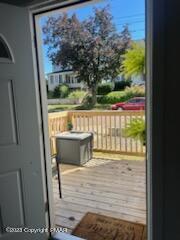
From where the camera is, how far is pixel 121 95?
231 inches

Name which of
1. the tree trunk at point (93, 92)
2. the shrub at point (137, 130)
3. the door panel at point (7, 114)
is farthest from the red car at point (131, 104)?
the door panel at point (7, 114)

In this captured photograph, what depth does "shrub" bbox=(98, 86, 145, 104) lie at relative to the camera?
Answer: 5373mm

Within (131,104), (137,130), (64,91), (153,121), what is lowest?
(137,130)

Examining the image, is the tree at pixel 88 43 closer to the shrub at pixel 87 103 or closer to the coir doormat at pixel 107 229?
the shrub at pixel 87 103

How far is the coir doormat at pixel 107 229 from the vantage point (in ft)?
6.79

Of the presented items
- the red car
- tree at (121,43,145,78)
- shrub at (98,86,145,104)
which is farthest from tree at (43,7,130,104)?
tree at (121,43,145,78)

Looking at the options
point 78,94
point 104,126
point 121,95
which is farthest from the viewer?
point 78,94

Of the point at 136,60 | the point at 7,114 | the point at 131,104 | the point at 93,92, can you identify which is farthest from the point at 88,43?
the point at 7,114

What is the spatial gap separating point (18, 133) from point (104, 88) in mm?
4497

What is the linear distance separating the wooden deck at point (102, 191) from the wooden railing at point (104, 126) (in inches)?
15.4

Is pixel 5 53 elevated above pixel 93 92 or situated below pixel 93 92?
above

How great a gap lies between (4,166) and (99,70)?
4.34m

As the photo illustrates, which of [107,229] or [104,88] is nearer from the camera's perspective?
[107,229]
